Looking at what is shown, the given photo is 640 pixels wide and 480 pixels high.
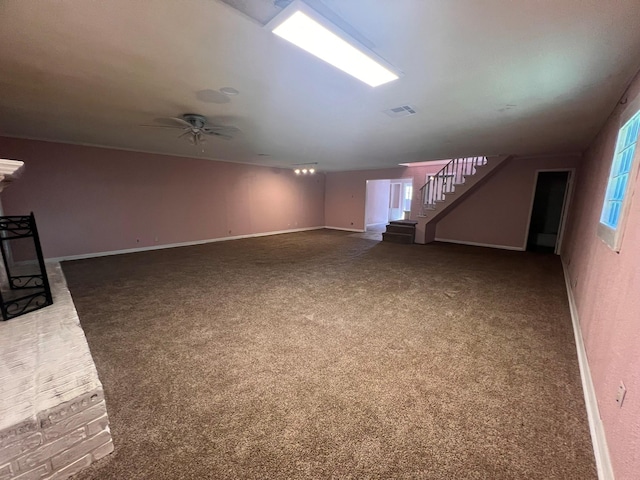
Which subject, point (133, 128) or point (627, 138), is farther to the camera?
point (133, 128)

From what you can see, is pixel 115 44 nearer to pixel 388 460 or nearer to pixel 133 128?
pixel 133 128

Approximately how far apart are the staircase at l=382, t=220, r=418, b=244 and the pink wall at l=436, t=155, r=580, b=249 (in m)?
1.27

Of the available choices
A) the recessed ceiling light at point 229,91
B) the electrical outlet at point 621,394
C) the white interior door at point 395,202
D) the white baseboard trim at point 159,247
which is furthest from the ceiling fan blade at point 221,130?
the white interior door at point 395,202

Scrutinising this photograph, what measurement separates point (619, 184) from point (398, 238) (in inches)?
218

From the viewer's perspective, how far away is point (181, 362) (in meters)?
2.17

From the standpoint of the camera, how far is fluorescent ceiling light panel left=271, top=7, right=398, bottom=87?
1484 mm

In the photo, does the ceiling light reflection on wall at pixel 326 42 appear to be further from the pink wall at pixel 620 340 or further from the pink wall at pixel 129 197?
the pink wall at pixel 129 197

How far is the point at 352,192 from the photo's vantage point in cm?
969

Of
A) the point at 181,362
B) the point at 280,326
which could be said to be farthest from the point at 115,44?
the point at 280,326

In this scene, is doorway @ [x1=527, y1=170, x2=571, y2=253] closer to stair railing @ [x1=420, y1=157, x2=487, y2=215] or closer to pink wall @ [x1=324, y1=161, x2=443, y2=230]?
stair railing @ [x1=420, y1=157, x2=487, y2=215]

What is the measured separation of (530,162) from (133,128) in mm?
8561

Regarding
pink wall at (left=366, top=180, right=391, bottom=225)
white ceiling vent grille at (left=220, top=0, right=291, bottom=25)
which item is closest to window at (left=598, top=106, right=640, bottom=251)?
white ceiling vent grille at (left=220, top=0, right=291, bottom=25)

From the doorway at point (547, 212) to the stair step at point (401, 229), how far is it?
114 inches

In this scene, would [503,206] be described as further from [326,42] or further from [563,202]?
[326,42]
